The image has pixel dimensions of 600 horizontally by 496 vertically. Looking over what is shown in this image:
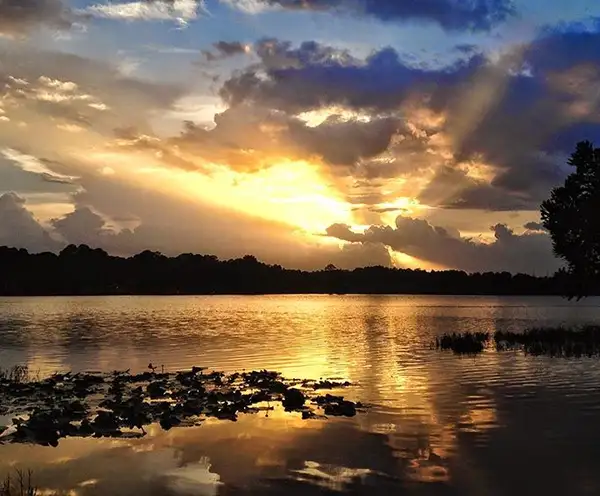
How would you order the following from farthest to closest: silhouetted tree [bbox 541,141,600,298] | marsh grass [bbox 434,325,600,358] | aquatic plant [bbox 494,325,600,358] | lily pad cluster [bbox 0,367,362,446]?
silhouetted tree [bbox 541,141,600,298] → marsh grass [bbox 434,325,600,358] → aquatic plant [bbox 494,325,600,358] → lily pad cluster [bbox 0,367,362,446]

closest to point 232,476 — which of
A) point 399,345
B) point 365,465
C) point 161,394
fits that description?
point 365,465

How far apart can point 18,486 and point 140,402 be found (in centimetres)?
988

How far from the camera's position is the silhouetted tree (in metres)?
57.0

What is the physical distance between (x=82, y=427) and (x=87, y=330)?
52299 mm

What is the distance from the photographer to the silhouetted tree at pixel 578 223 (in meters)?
57.0

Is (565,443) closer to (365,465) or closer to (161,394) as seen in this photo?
(365,465)

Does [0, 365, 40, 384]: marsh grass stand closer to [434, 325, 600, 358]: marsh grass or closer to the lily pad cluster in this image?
the lily pad cluster

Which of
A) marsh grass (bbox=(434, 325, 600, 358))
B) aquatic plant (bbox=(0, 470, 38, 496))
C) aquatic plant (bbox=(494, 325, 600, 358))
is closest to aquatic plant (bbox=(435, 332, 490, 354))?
marsh grass (bbox=(434, 325, 600, 358))

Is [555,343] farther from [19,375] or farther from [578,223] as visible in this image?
[19,375]

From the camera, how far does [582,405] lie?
2534 cm

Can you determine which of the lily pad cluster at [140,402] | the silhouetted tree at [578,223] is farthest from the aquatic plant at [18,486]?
the silhouetted tree at [578,223]

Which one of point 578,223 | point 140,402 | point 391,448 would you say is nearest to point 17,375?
point 140,402

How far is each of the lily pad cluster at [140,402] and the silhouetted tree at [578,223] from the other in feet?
115

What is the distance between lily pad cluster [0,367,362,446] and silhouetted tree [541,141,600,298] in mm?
34935
